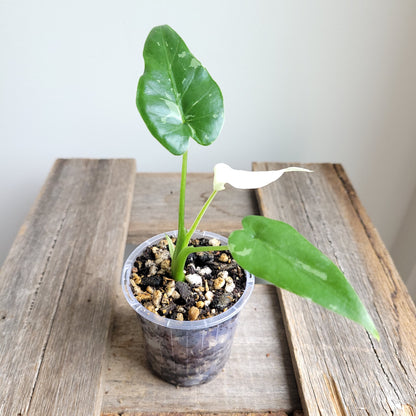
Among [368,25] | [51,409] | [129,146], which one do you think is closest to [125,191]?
[129,146]

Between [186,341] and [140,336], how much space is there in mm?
139

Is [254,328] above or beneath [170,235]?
beneath

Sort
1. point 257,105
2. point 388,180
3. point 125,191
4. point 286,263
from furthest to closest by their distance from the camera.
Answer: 1. point 388,180
2. point 257,105
3. point 125,191
4. point 286,263

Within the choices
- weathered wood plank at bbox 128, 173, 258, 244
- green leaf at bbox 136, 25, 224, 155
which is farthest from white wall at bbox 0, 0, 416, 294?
green leaf at bbox 136, 25, 224, 155

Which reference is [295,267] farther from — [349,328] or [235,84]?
[235,84]

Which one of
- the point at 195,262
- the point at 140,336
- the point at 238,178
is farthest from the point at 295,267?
the point at 140,336

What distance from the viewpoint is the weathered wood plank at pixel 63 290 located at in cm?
57

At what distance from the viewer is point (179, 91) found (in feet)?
1.81

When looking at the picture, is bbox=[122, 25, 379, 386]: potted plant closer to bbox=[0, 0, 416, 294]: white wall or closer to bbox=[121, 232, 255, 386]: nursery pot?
bbox=[121, 232, 255, 386]: nursery pot

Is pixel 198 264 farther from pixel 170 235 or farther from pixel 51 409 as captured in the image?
pixel 51 409

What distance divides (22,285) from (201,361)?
33 centimetres

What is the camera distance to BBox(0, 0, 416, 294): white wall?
3.04ft

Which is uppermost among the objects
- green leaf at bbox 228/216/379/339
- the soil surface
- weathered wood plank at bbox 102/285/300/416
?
green leaf at bbox 228/216/379/339

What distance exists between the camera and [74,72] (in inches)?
39.2
